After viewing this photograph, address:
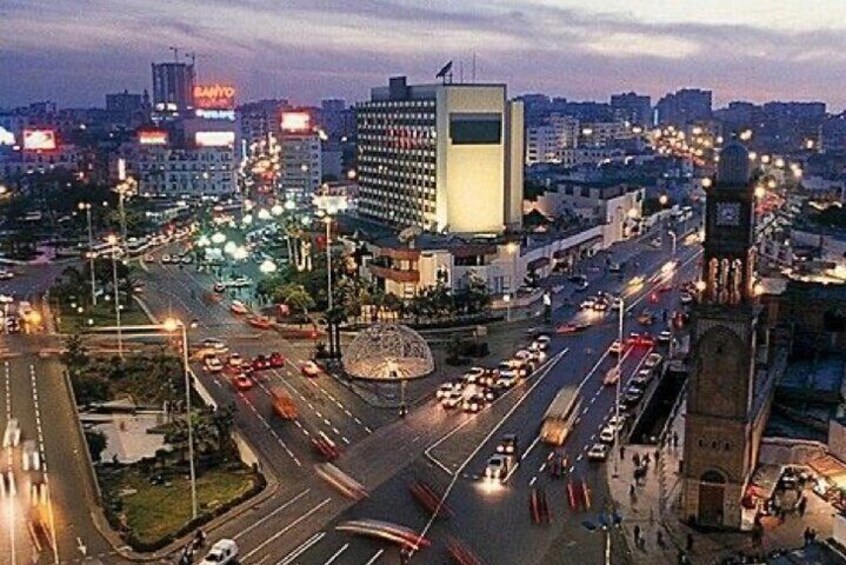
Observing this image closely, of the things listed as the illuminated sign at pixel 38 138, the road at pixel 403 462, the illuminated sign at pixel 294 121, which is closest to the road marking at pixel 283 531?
the road at pixel 403 462

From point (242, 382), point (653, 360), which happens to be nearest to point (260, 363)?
point (242, 382)

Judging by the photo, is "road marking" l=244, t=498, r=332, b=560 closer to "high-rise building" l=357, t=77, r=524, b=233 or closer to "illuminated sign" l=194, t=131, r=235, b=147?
"high-rise building" l=357, t=77, r=524, b=233

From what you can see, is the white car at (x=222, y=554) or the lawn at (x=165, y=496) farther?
the lawn at (x=165, y=496)

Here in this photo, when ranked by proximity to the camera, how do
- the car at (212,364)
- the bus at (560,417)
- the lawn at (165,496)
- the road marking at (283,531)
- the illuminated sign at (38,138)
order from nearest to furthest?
the road marking at (283,531) → the lawn at (165,496) → the bus at (560,417) → the car at (212,364) → the illuminated sign at (38,138)

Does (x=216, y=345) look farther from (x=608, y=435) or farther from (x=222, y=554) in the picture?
(x=222, y=554)

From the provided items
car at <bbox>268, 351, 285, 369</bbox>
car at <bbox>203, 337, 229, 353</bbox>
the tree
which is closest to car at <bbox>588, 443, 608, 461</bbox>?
the tree

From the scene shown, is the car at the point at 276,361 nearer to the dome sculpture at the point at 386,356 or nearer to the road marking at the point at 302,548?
the dome sculpture at the point at 386,356
